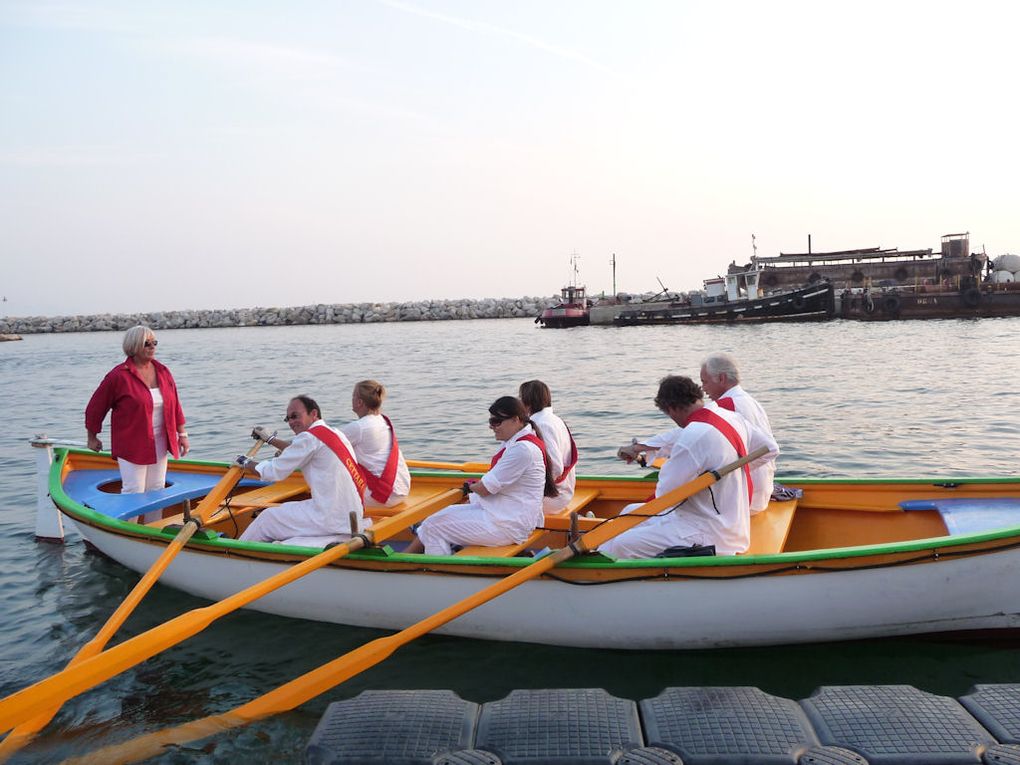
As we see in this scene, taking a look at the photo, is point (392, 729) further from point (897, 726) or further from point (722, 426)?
point (722, 426)

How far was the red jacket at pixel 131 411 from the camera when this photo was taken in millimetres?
7355

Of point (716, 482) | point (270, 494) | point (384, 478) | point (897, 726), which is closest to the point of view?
point (897, 726)

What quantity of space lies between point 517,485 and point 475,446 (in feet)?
29.6

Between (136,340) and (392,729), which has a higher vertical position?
(136,340)

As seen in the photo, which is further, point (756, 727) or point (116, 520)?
point (116, 520)

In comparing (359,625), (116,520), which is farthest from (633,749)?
(116,520)

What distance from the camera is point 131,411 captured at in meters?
7.41

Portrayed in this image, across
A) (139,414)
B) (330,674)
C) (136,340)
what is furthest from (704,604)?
(136,340)

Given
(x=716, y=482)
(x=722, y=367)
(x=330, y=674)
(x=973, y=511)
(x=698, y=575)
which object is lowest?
(x=330, y=674)

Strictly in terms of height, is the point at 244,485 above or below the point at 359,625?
above

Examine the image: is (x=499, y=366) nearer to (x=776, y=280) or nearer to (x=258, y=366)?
(x=258, y=366)

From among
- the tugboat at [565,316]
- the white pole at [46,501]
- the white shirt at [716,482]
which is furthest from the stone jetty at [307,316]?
the white shirt at [716,482]

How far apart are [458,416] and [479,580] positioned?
12.9 meters

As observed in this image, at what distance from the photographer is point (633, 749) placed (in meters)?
3.72
